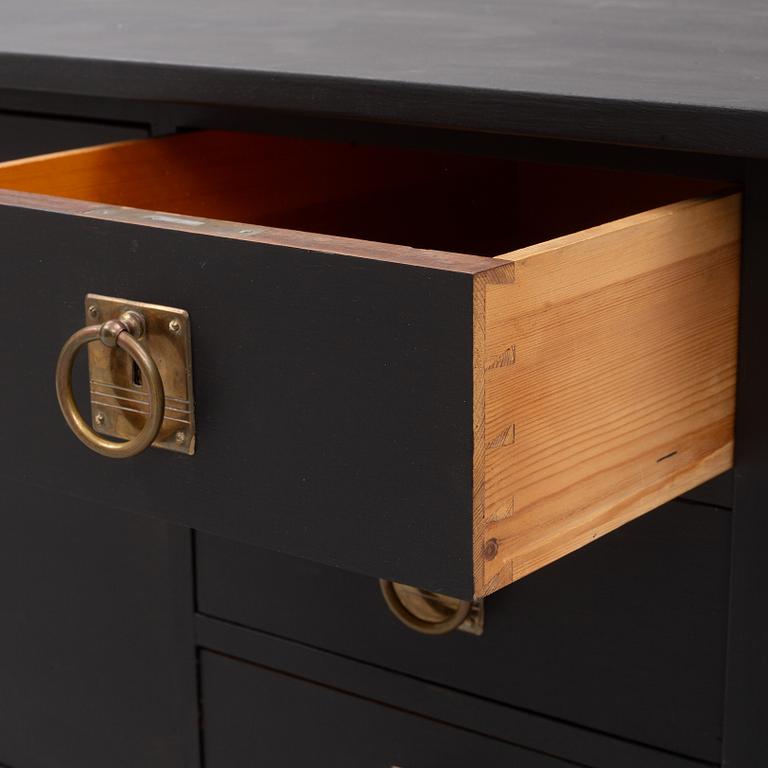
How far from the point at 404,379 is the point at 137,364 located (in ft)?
0.44

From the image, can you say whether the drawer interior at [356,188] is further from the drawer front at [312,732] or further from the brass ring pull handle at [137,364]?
the drawer front at [312,732]

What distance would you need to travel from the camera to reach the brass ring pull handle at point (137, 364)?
2.05 feet

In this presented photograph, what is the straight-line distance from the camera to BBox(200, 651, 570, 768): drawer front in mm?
848

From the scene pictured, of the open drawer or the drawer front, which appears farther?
the drawer front

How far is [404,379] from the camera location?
0.57 m

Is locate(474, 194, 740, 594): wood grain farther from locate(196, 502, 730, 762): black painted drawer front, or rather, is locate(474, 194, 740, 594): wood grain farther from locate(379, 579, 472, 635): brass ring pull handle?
locate(379, 579, 472, 635): brass ring pull handle

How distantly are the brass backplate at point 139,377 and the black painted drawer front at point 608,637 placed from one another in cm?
24

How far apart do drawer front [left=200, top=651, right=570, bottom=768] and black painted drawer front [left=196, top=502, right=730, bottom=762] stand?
3cm

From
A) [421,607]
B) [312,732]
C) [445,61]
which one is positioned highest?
[445,61]

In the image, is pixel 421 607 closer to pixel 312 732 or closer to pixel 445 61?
pixel 312 732

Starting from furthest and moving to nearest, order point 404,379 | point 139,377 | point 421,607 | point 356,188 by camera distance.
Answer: point 356,188, point 421,607, point 139,377, point 404,379

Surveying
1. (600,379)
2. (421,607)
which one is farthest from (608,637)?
(600,379)

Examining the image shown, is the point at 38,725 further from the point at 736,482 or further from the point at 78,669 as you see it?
the point at 736,482

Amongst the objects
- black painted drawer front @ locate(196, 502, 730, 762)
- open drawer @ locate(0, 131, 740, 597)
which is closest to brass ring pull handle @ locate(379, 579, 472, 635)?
black painted drawer front @ locate(196, 502, 730, 762)
